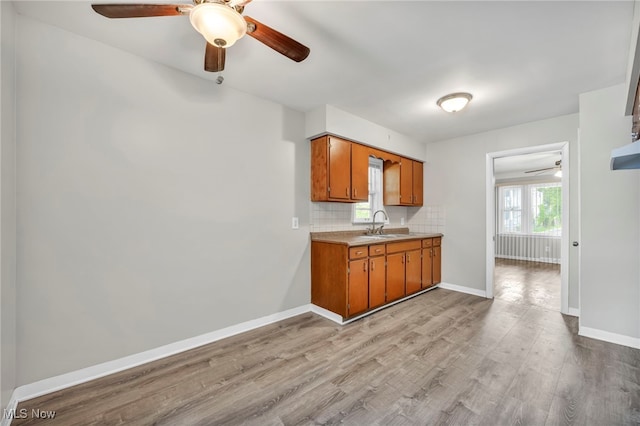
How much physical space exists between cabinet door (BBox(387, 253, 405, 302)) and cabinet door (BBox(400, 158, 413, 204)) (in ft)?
3.66

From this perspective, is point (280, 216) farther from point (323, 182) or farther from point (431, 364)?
point (431, 364)

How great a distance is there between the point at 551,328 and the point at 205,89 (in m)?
4.35

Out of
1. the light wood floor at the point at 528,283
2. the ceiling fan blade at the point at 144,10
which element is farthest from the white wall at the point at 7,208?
the light wood floor at the point at 528,283

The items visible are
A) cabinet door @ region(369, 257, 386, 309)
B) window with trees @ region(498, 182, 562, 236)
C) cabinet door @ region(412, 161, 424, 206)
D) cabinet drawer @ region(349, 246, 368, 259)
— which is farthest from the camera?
window with trees @ region(498, 182, 562, 236)

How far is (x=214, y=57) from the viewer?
173 cm

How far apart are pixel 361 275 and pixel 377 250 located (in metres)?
0.40

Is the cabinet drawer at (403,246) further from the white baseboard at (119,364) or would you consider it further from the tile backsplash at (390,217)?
the white baseboard at (119,364)

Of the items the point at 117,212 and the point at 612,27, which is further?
the point at 117,212

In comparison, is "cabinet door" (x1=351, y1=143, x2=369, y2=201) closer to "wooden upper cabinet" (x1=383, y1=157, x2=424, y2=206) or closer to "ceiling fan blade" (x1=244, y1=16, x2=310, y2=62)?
"wooden upper cabinet" (x1=383, y1=157, x2=424, y2=206)

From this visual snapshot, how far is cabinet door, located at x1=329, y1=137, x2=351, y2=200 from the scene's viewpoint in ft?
10.6

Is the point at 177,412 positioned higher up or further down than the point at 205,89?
further down

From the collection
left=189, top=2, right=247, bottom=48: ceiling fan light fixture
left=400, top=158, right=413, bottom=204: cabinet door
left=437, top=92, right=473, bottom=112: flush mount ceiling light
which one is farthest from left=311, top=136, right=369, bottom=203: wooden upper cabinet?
left=189, top=2, right=247, bottom=48: ceiling fan light fixture

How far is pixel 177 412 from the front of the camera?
1637 mm

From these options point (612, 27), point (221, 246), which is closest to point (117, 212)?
point (221, 246)
